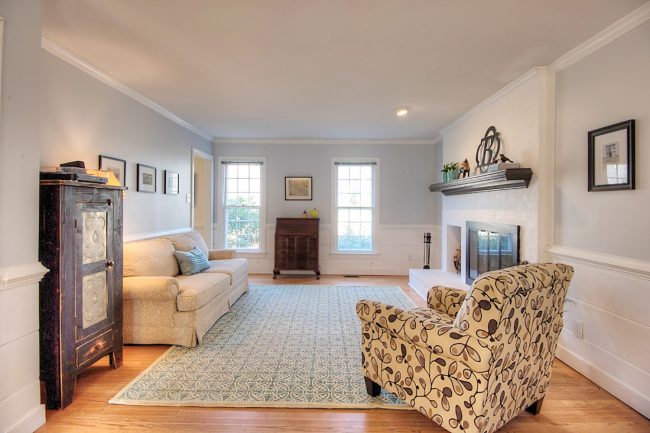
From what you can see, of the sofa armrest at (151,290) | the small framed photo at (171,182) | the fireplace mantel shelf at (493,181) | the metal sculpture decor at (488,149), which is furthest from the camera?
the small framed photo at (171,182)

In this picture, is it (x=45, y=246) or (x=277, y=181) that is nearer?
(x=45, y=246)

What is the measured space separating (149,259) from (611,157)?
13.0 ft

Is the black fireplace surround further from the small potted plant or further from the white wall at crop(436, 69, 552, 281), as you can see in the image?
the small potted plant

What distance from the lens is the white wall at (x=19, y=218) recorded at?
67.6 inches

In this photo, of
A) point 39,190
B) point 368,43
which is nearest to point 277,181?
point 368,43

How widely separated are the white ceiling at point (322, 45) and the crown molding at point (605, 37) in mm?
56

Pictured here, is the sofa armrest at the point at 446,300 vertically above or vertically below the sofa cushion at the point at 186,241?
below

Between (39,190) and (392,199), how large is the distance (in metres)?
5.17

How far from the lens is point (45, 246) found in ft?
6.68

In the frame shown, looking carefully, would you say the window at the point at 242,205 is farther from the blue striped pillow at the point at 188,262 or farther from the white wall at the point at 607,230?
the white wall at the point at 607,230

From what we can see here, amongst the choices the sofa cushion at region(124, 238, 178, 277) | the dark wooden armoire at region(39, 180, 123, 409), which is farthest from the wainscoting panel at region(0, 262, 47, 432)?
the sofa cushion at region(124, 238, 178, 277)

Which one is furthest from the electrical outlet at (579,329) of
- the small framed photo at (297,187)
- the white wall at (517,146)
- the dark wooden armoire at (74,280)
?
the small framed photo at (297,187)

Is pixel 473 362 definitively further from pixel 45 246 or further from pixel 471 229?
pixel 471 229

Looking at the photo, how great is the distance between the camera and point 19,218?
5.92ft
